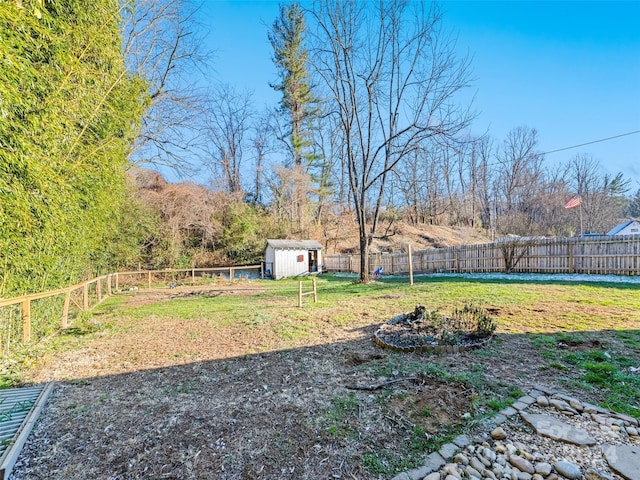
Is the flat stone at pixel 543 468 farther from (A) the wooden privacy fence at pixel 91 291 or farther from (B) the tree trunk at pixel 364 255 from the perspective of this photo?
(B) the tree trunk at pixel 364 255

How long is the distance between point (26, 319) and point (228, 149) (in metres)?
20.4

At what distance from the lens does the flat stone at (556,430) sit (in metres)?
2.03

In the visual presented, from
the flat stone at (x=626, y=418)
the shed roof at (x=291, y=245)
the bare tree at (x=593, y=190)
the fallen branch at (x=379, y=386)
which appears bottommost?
the fallen branch at (x=379, y=386)

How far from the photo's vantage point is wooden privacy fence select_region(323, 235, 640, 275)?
9156 millimetres

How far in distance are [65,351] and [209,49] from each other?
12310 millimetres

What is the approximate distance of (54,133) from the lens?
11.3 ft

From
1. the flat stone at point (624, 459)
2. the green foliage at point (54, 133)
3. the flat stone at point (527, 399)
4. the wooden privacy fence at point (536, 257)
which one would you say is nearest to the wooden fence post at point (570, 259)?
the wooden privacy fence at point (536, 257)

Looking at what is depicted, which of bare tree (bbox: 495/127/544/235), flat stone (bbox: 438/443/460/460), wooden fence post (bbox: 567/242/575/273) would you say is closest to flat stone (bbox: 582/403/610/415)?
flat stone (bbox: 438/443/460/460)

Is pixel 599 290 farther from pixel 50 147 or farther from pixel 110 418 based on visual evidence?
pixel 50 147

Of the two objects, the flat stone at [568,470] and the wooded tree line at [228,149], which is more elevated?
the wooded tree line at [228,149]

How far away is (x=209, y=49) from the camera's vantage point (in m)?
11.8

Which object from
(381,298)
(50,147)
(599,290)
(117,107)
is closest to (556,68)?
(599,290)

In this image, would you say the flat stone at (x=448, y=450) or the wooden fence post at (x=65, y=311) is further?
the wooden fence post at (x=65, y=311)

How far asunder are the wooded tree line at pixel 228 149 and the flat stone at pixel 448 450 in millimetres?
4393
